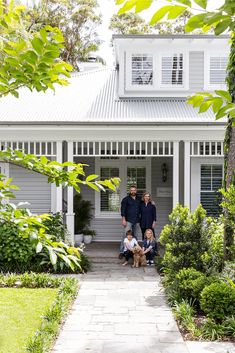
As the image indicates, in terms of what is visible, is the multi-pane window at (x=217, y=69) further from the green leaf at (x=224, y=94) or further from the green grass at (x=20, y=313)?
the green leaf at (x=224, y=94)

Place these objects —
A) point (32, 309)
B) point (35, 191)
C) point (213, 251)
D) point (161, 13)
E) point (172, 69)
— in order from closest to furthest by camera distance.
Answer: point (161, 13) → point (32, 309) → point (213, 251) → point (35, 191) → point (172, 69)

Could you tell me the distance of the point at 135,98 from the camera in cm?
1558

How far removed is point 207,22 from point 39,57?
1113 mm

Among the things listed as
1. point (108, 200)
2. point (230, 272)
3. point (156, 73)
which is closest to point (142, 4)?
point (230, 272)

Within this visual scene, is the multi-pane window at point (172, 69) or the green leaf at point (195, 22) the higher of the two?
the multi-pane window at point (172, 69)

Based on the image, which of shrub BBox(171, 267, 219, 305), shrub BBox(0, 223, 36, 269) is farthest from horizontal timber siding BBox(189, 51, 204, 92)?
shrub BBox(171, 267, 219, 305)

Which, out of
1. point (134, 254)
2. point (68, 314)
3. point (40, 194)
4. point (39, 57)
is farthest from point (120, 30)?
point (39, 57)

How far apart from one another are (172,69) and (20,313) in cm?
1023

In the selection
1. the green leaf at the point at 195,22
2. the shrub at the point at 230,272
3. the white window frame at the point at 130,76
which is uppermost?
the white window frame at the point at 130,76

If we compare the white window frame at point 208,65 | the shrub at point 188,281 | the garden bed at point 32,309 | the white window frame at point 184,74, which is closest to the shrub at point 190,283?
the shrub at point 188,281

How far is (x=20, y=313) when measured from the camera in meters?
7.64

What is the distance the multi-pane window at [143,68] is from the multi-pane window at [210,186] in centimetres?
352

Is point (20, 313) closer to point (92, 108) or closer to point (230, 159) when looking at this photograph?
point (230, 159)

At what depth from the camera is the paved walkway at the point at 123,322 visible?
19.7 feet
